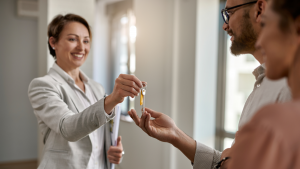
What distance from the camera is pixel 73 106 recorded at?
1.43 m

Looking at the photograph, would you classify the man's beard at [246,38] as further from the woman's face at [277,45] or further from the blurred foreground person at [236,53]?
the woman's face at [277,45]

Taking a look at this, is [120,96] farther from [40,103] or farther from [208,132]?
[208,132]

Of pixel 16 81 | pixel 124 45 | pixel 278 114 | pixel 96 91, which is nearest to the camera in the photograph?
pixel 278 114

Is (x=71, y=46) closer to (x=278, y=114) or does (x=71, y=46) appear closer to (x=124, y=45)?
(x=278, y=114)

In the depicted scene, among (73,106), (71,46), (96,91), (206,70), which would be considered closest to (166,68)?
(206,70)

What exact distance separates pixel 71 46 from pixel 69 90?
287 mm

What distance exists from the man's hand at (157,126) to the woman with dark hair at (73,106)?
0.36ft

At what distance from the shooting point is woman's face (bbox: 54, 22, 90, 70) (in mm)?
1562

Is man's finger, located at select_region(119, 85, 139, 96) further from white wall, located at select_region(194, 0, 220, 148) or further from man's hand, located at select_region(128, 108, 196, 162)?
white wall, located at select_region(194, 0, 220, 148)

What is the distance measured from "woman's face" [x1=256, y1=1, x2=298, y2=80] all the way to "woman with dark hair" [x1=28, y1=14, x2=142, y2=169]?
70 centimetres

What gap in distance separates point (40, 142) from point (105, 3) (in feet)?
9.01

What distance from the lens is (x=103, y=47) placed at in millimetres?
4395

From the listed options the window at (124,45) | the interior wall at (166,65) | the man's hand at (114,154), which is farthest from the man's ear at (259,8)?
the window at (124,45)

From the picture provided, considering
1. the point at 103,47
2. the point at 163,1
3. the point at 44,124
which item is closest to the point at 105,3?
the point at 103,47
